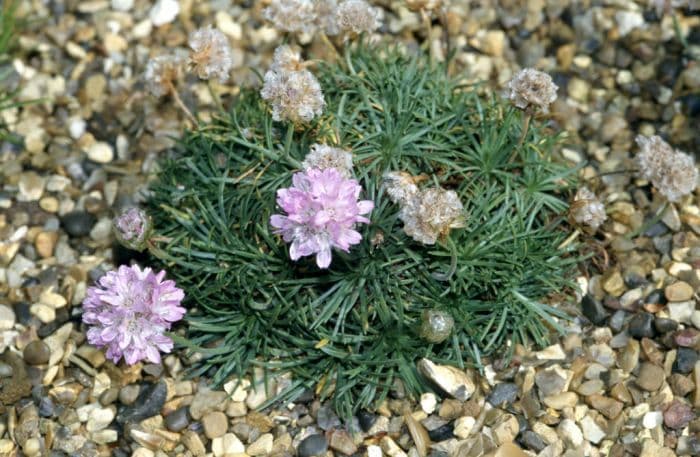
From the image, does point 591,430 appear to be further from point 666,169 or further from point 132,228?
point 132,228

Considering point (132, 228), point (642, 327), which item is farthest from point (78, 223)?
point (642, 327)

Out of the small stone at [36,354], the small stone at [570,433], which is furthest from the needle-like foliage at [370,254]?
the small stone at [36,354]

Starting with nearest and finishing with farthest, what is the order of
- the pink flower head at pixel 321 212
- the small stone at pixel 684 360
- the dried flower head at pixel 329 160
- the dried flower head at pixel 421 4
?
1. the pink flower head at pixel 321 212
2. the dried flower head at pixel 329 160
3. the small stone at pixel 684 360
4. the dried flower head at pixel 421 4

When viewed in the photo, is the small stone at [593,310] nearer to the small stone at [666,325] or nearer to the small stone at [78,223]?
the small stone at [666,325]

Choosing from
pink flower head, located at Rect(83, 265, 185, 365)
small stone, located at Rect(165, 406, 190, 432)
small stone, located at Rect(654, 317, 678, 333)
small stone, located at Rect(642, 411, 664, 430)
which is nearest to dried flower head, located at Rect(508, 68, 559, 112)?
small stone, located at Rect(654, 317, 678, 333)

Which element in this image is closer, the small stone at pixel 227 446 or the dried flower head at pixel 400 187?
the dried flower head at pixel 400 187

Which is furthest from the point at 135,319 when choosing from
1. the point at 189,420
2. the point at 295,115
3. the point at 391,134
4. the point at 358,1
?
the point at 358,1
